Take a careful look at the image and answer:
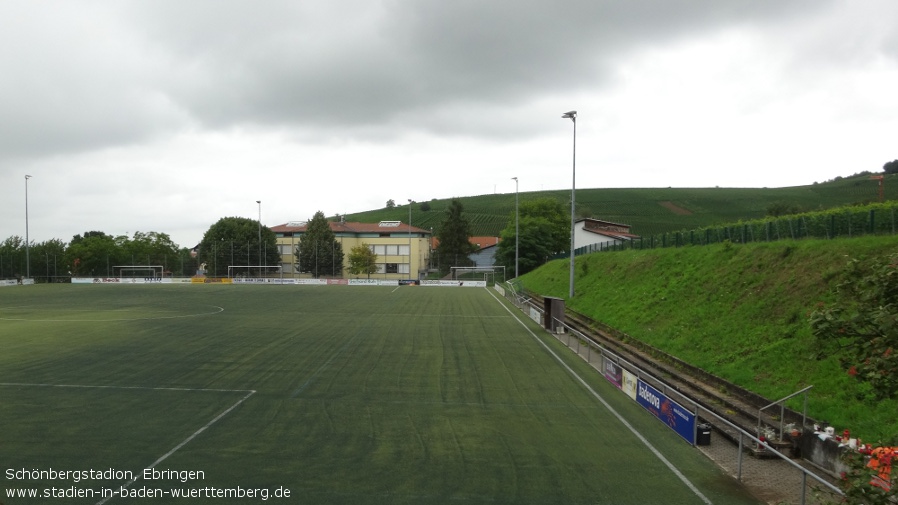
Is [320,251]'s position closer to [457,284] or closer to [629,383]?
[457,284]

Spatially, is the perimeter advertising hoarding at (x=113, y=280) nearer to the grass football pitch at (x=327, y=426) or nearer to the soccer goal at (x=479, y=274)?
the soccer goal at (x=479, y=274)

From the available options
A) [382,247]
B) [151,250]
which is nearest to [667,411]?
[382,247]

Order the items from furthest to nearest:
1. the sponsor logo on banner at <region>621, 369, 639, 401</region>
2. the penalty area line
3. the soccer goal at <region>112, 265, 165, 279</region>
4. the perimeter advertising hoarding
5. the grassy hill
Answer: the grassy hill
the soccer goal at <region>112, 265, 165, 279</region>
the perimeter advertising hoarding
the sponsor logo on banner at <region>621, 369, 639, 401</region>
the penalty area line

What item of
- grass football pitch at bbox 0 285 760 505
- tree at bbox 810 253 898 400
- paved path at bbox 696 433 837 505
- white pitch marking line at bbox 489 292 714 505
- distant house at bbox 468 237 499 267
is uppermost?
distant house at bbox 468 237 499 267

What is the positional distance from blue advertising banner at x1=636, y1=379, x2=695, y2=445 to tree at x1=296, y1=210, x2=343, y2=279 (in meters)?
82.8

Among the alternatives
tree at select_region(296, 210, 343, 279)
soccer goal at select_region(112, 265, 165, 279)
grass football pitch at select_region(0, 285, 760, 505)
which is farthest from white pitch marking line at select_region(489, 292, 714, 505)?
soccer goal at select_region(112, 265, 165, 279)

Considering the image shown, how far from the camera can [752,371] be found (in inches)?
643

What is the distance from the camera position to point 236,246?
3853 inches

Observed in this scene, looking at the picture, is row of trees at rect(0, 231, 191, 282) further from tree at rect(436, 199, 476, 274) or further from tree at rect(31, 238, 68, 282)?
tree at rect(436, 199, 476, 274)

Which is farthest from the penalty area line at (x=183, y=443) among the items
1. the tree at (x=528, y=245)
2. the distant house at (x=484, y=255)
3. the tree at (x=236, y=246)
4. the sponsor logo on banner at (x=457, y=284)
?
the distant house at (x=484, y=255)

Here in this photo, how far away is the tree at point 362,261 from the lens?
98650mm

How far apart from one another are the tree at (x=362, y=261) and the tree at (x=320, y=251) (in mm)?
2179

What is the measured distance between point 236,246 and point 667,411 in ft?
302

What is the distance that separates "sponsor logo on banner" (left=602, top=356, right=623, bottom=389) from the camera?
62.2 feet
